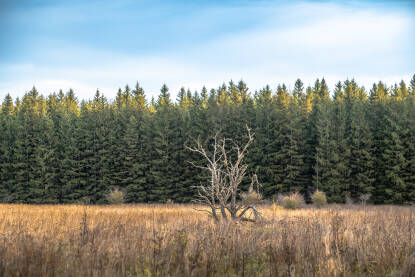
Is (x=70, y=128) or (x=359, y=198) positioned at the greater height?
(x=70, y=128)

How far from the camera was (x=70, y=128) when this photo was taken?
36406 millimetres

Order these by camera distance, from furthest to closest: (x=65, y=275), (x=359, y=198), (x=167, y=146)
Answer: (x=167, y=146) → (x=359, y=198) → (x=65, y=275)

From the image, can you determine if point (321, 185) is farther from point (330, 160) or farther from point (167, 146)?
point (167, 146)

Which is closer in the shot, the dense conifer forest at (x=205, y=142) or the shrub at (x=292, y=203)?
the shrub at (x=292, y=203)

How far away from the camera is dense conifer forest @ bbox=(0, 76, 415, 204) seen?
30253mm

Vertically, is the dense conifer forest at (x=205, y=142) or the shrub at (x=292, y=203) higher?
the dense conifer forest at (x=205, y=142)

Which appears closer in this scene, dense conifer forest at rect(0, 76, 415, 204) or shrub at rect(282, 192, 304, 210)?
shrub at rect(282, 192, 304, 210)

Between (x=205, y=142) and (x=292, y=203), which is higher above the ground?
(x=205, y=142)

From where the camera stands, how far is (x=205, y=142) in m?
31.5

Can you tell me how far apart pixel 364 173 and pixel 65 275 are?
2911 cm

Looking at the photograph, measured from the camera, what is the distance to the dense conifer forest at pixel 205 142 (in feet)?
99.3

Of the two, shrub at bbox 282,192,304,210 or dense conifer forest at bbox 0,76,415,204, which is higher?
dense conifer forest at bbox 0,76,415,204

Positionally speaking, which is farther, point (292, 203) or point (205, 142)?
point (205, 142)

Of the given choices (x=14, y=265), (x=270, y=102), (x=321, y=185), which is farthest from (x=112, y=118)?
(x=14, y=265)
